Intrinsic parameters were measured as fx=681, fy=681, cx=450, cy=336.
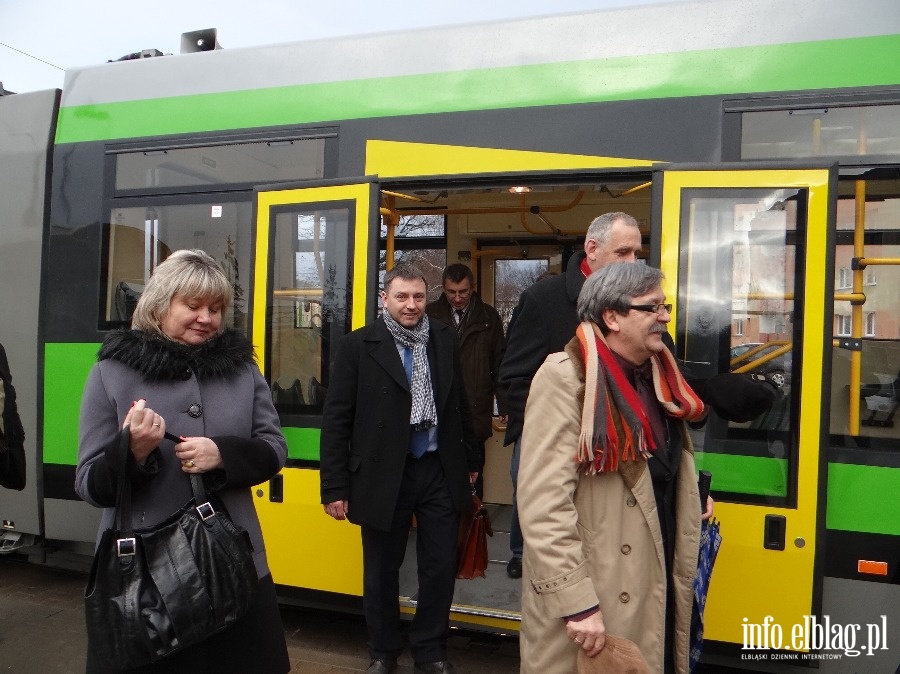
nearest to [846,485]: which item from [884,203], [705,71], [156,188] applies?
[884,203]

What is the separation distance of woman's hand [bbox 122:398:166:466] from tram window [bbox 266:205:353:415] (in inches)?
69.4

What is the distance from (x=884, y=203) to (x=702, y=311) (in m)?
0.82

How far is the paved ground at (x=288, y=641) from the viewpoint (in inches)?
137

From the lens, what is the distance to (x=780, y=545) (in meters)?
2.78

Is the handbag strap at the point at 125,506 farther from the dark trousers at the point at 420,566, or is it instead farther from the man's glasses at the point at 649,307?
the dark trousers at the point at 420,566

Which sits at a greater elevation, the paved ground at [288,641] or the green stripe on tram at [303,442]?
the green stripe on tram at [303,442]

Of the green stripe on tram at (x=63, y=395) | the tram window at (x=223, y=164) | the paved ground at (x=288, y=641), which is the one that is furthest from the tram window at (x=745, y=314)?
the green stripe on tram at (x=63, y=395)

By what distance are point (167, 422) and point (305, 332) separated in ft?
5.53

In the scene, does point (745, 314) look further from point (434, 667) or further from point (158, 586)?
point (158, 586)

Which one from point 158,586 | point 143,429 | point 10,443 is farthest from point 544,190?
point 10,443

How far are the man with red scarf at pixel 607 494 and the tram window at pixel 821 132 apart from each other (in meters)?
1.37

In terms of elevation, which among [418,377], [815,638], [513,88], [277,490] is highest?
[513,88]

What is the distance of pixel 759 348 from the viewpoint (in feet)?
9.42

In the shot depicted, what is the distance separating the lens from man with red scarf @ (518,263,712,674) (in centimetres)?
182
